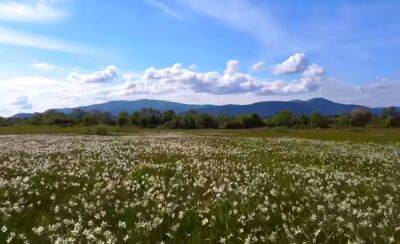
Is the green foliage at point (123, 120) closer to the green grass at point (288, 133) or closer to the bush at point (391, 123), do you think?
the green grass at point (288, 133)

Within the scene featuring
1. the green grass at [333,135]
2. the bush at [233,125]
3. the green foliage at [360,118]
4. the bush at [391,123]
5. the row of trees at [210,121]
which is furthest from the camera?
the green foliage at [360,118]

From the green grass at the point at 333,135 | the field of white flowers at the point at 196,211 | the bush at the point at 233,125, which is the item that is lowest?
the bush at the point at 233,125

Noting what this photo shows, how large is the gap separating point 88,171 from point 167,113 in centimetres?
17532

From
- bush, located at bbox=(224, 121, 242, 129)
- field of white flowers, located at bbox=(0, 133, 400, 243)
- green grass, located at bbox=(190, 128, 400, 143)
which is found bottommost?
→ bush, located at bbox=(224, 121, 242, 129)

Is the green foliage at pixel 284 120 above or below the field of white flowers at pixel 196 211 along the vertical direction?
below

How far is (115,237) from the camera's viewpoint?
7305 mm

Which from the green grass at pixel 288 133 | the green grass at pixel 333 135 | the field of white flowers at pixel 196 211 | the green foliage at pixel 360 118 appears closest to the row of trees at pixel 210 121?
the green foliage at pixel 360 118

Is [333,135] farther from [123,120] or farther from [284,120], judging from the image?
[123,120]

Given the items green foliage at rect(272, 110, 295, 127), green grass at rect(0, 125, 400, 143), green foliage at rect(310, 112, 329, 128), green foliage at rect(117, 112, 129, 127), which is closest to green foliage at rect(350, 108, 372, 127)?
green foliage at rect(310, 112, 329, 128)

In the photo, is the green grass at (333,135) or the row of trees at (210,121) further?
the row of trees at (210,121)

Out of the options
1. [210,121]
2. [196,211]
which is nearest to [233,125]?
[210,121]

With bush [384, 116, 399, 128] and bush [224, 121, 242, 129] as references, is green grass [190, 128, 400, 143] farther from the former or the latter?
bush [384, 116, 399, 128]

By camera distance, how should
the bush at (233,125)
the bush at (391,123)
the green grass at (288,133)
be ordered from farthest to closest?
the bush at (233,125) < the bush at (391,123) < the green grass at (288,133)

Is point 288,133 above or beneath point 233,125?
above
